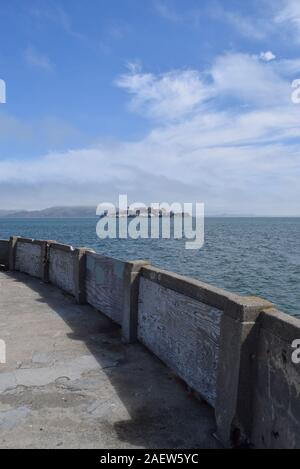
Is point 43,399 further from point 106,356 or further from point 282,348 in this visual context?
point 282,348

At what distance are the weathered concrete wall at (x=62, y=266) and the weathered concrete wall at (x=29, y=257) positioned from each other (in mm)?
899

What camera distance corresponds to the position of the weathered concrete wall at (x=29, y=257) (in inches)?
566

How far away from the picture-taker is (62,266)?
1224cm

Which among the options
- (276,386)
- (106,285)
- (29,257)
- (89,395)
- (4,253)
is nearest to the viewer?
(276,386)

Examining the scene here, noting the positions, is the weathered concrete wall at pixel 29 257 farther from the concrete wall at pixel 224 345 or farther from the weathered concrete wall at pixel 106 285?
the concrete wall at pixel 224 345

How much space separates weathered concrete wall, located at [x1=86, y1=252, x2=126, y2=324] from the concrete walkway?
0.43 m

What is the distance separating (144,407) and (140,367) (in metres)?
1.20

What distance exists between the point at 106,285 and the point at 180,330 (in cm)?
350

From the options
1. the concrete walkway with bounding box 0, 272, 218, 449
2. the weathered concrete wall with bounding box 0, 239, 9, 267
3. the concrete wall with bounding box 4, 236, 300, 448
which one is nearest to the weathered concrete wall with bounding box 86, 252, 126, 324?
the concrete wall with bounding box 4, 236, 300, 448

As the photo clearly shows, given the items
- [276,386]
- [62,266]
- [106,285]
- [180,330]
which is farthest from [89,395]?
[62,266]

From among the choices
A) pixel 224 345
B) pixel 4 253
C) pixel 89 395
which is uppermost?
pixel 224 345

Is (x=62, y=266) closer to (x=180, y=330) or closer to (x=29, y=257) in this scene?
(x=29, y=257)

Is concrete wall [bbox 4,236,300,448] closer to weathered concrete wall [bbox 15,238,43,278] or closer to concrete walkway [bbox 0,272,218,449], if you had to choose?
concrete walkway [bbox 0,272,218,449]
